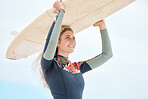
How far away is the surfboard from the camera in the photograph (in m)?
1.41

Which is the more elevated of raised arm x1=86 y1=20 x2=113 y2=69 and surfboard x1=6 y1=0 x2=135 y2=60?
surfboard x1=6 y1=0 x2=135 y2=60

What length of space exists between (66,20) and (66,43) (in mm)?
189

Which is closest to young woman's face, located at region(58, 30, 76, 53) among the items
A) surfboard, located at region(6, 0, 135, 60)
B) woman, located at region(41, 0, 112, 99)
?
woman, located at region(41, 0, 112, 99)

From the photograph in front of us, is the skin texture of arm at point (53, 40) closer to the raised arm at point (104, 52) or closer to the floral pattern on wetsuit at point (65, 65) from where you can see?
the floral pattern on wetsuit at point (65, 65)

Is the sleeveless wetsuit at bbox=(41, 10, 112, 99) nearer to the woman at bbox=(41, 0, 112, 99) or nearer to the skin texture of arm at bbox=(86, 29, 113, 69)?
the woman at bbox=(41, 0, 112, 99)

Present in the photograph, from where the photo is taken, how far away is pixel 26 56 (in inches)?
72.8

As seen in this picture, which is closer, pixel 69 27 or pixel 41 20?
pixel 41 20

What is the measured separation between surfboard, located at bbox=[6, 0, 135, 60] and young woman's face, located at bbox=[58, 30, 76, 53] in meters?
0.12

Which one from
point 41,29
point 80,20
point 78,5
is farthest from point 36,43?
point 78,5

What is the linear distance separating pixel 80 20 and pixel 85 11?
127 mm

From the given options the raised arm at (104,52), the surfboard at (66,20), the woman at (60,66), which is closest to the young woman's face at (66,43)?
the woman at (60,66)

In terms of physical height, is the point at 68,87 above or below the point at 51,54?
below

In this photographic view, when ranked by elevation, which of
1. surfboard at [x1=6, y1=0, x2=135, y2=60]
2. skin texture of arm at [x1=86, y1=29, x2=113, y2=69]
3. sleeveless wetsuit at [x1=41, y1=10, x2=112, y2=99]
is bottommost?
sleeveless wetsuit at [x1=41, y1=10, x2=112, y2=99]

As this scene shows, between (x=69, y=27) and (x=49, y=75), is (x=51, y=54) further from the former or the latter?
(x=69, y=27)
